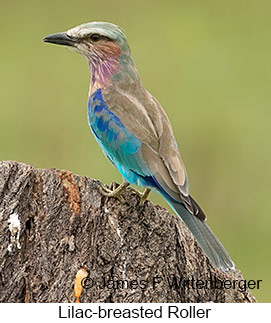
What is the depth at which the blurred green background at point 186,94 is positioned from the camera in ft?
36.9

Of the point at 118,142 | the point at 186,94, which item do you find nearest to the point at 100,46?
the point at 118,142

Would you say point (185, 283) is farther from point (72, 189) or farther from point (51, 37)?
point (51, 37)

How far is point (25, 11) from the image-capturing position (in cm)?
1563

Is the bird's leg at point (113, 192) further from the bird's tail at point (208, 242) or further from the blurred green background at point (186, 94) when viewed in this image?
the blurred green background at point (186, 94)

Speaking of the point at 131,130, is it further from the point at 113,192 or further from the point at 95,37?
the point at 95,37

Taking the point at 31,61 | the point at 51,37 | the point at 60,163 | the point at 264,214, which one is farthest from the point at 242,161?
the point at 51,37

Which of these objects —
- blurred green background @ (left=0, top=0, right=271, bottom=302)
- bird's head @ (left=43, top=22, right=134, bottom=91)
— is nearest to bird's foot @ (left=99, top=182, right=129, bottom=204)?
bird's head @ (left=43, top=22, right=134, bottom=91)

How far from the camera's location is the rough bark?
20.6 feet

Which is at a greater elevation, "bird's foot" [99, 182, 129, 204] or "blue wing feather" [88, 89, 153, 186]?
"blue wing feather" [88, 89, 153, 186]

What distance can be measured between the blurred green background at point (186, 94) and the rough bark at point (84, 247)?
3312mm

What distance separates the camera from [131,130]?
7250 mm

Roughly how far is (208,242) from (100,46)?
1741mm

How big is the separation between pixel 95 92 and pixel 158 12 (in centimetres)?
866

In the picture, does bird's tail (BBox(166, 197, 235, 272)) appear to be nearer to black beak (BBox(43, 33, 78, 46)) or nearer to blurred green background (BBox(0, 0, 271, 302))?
black beak (BBox(43, 33, 78, 46))
